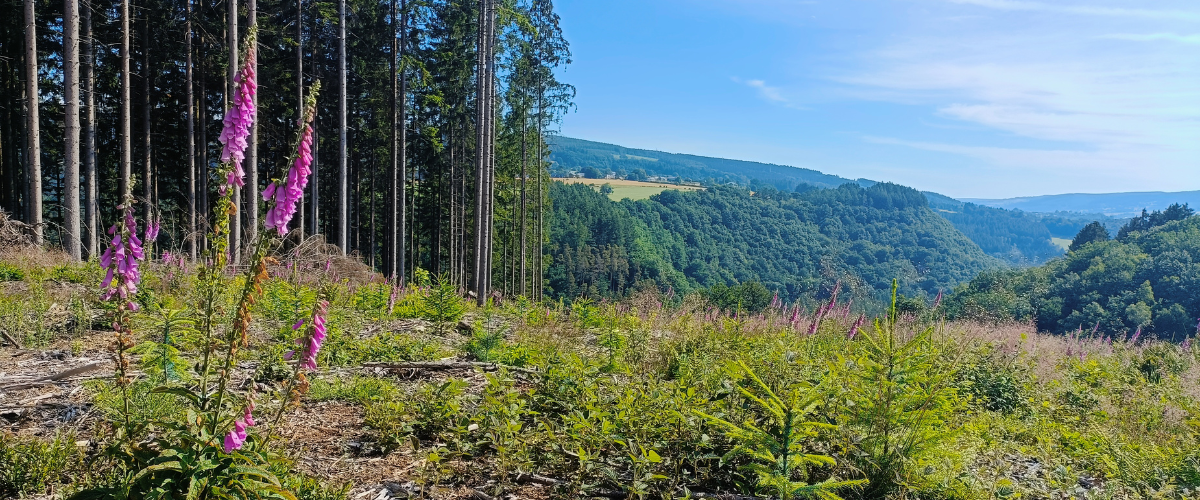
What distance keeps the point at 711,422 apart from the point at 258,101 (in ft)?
65.9

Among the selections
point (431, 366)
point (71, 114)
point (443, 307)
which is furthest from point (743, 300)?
point (71, 114)

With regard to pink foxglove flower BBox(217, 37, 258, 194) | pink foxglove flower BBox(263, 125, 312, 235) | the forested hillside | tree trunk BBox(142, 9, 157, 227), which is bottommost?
the forested hillside

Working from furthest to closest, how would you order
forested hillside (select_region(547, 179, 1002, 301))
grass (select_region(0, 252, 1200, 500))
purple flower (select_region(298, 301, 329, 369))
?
forested hillside (select_region(547, 179, 1002, 301))
grass (select_region(0, 252, 1200, 500))
purple flower (select_region(298, 301, 329, 369))

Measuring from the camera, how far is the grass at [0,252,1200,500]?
121 inches

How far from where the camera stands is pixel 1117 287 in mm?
39156

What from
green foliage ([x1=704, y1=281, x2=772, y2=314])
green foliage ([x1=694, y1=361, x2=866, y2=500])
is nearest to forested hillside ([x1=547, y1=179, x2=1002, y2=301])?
green foliage ([x1=704, y1=281, x2=772, y2=314])

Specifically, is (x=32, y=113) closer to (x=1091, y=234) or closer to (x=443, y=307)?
(x=443, y=307)

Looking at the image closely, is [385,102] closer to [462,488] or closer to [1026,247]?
[462,488]

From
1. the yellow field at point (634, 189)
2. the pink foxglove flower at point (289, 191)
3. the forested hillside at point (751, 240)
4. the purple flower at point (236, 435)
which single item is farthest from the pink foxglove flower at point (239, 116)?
the yellow field at point (634, 189)

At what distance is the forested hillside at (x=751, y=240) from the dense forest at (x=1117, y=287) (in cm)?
2115

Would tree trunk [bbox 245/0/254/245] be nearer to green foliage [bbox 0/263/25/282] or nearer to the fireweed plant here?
green foliage [bbox 0/263/25/282]

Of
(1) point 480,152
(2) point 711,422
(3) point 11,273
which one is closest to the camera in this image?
(2) point 711,422

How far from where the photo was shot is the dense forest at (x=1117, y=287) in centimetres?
3578

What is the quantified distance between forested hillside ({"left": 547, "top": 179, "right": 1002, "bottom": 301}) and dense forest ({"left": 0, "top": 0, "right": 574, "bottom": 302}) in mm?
34762
